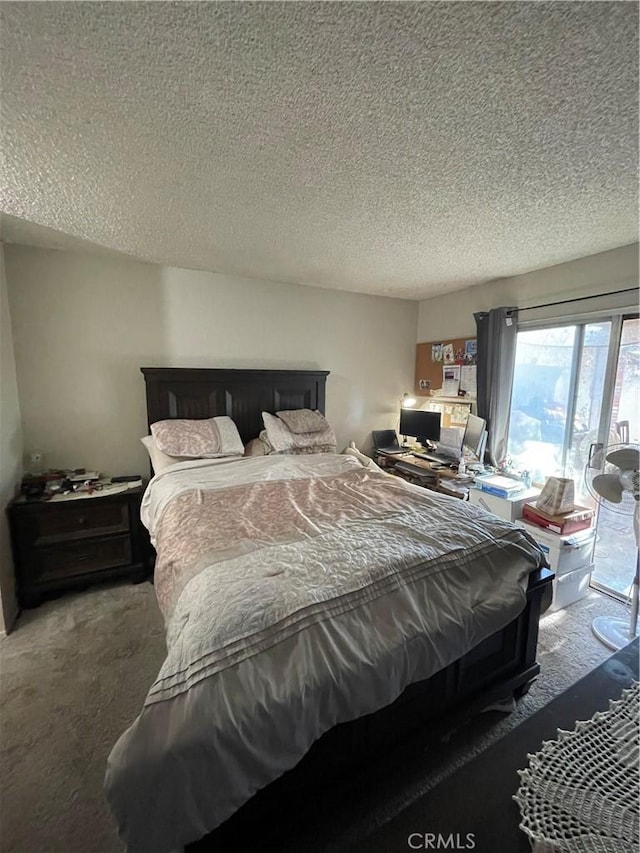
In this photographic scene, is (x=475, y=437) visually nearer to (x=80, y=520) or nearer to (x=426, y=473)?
(x=426, y=473)

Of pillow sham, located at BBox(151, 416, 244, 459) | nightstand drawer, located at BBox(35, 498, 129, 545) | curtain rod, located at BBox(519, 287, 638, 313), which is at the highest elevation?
curtain rod, located at BBox(519, 287, 638, 313)

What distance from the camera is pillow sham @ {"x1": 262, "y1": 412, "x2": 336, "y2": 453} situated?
2.93 m

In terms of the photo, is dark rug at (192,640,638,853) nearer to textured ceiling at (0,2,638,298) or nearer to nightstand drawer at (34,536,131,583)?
textured ceiling at (0,2,638,298)

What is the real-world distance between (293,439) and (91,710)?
6.63ft

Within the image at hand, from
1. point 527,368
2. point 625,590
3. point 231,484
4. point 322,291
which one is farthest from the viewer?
point 322,291

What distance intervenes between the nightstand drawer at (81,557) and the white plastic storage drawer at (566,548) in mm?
2873

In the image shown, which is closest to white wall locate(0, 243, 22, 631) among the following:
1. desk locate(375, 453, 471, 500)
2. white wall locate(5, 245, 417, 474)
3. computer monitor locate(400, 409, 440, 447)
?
white wall locate(5, 245, 417, 474)

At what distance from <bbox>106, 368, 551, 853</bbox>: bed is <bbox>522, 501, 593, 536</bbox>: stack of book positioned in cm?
91

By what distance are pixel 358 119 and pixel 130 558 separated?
286 centimetres

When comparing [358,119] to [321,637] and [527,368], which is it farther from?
[527,368]

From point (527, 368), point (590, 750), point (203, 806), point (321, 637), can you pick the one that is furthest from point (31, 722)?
point (527, 368)

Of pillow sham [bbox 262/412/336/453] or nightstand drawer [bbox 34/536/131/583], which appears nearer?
nightstand drawer [bbox 34/536/131/583]

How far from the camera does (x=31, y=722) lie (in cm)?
151

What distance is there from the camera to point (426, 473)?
3201mm
